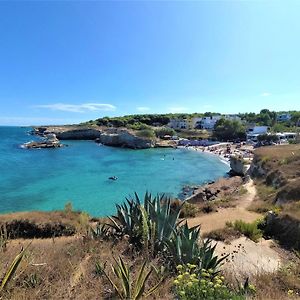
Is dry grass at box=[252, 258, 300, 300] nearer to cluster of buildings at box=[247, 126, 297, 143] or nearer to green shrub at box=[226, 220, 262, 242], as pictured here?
green shrub at box=[226, 220, 262, 242]

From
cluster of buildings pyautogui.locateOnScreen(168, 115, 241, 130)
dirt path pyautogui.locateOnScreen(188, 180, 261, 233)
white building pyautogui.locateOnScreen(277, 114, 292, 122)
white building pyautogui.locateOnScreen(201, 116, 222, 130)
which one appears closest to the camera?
dirt path pyautogui.locateOnScreen(188, 180, 261, 233)

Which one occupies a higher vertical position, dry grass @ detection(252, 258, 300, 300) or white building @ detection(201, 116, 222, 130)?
white building @ detection(201, 116, 222, 130)

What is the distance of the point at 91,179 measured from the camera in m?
38.1

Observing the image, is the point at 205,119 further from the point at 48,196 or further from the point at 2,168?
→ the point at 48,196

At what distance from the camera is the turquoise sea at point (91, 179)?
26.9 metres

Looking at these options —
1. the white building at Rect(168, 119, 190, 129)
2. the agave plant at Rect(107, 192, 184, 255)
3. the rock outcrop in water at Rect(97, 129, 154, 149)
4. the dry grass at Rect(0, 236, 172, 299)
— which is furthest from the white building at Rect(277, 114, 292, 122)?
the dry grass at Rect(0, 236, 172, 299)

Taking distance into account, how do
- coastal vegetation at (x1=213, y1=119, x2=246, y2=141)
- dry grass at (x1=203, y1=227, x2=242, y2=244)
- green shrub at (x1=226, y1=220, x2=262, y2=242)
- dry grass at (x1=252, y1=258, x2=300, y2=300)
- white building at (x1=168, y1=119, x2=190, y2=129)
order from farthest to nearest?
white building at (x1=168, y1=119, x2=190, y2=129), coastal vegetation at (x1=213, y1=119, x2=246, y2=141), green shrub at (x1=226, y1=220, x2=262, y2=242), dry grass at (x1=203, y1=227, x2=242, y2=244), dry grass at (x1=252, y1=258, x2=300, y2=300)

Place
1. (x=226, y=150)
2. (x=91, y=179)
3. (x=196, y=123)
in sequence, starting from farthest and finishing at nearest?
(x=196, y=123) → (x=226, y=150) → (x=91, y=179)

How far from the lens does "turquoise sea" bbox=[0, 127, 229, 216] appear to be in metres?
26.9

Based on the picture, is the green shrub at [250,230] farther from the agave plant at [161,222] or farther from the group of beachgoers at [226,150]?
the group of beachgoers at [226,150]

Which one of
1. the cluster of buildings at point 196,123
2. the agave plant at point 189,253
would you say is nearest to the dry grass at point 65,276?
the agave plant at point 189,253

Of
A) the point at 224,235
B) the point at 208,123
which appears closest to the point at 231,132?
the point at 208,123

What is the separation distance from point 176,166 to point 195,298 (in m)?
46.3

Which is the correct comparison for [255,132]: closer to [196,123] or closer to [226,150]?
[226,150]
